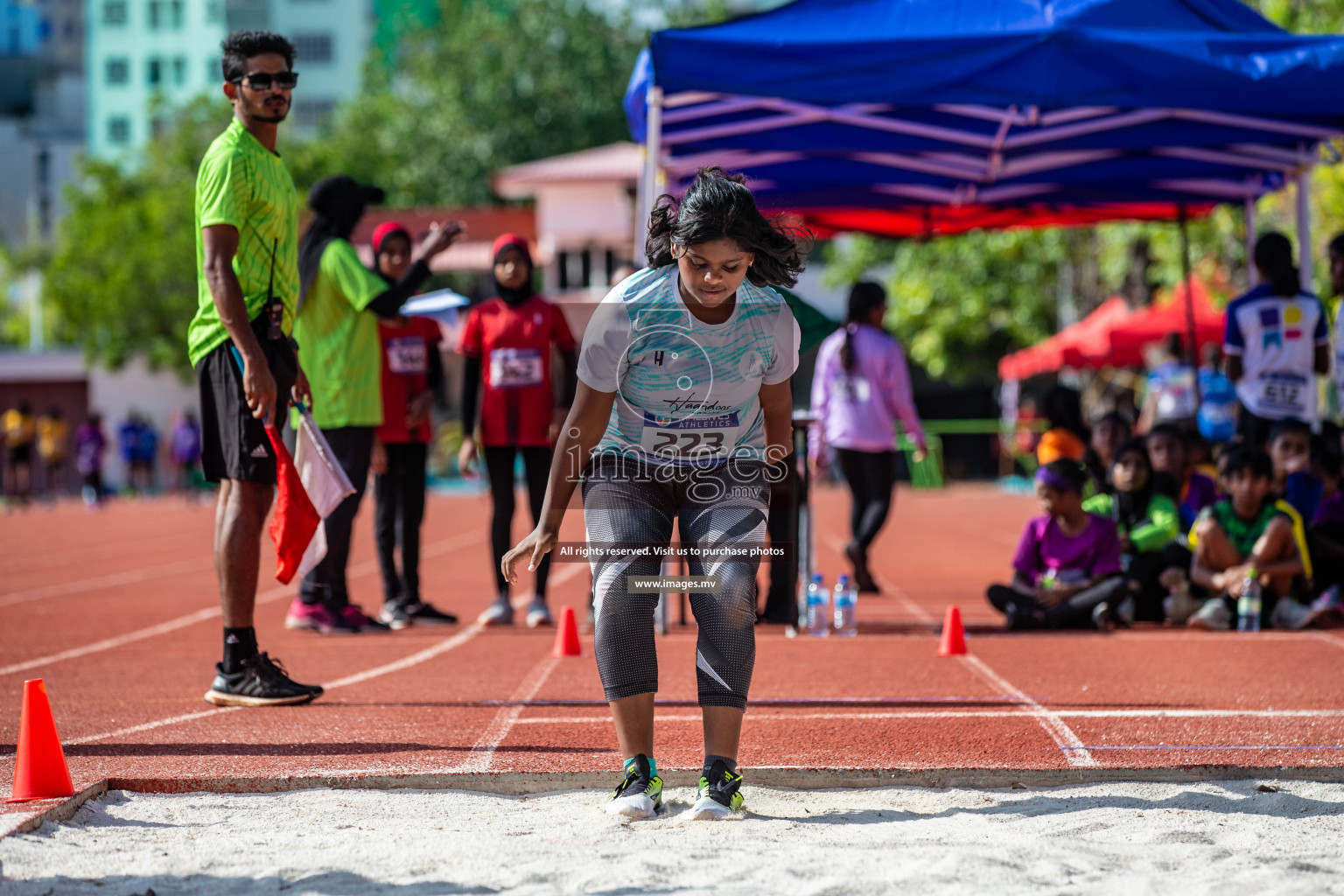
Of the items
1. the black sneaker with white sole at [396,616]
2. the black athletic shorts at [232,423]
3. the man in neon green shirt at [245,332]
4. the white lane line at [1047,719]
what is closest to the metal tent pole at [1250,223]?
the white lane line at [1047,719]

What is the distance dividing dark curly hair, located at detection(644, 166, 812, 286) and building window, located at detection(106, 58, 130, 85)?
89759 mm

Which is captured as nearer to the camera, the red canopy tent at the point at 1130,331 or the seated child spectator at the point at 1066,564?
the seated child spectator at the point at 1066,564

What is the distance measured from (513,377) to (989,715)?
3.45 meters

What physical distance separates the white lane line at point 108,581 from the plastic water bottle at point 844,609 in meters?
5.96

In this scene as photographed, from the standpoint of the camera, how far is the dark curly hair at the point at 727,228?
3.55 m

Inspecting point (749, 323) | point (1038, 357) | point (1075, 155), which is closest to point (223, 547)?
point (749, 323)

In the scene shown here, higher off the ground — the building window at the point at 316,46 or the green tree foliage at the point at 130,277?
the building window at the point at 316,46

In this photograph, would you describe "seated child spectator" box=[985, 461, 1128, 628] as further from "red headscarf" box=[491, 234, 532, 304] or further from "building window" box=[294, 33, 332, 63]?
"building window" box=[294, 33, 332, 63]

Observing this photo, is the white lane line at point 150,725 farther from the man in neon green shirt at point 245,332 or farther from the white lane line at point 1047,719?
the white lane line at point 1047,719

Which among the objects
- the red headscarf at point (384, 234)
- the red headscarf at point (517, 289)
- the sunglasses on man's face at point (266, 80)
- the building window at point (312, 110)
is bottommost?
the red headscarf at point (517, 289)

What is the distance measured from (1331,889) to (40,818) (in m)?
3.01

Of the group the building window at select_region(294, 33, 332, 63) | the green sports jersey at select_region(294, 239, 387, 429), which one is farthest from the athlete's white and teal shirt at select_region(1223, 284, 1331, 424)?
the building window at select_region(294, 33, 332, 63)

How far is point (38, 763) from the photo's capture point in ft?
12.2

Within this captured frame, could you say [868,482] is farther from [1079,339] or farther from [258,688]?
[1079,339]
